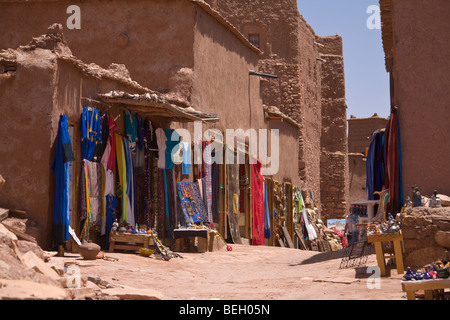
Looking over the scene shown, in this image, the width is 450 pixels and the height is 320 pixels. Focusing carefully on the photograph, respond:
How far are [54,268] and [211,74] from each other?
1048 cm

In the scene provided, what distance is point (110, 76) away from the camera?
1195cm

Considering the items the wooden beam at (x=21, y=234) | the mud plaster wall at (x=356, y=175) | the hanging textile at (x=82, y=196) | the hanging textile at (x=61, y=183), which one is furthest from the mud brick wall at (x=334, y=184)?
the wooden beam at (x=21, y=234)

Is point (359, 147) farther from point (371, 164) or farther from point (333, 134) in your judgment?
point (371, 164)

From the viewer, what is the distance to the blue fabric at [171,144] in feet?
43.8

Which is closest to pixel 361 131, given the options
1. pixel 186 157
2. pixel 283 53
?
pixel 283 53

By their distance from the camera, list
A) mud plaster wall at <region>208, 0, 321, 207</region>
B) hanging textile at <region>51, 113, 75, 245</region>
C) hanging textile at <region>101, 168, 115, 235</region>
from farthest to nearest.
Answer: mud plaster wall at <region>208, 0, 321, 207</region> < hanging textile at <region>101, 168, 115, 235</region> < hanging textile at <region>51, 113, 75, 245</region>

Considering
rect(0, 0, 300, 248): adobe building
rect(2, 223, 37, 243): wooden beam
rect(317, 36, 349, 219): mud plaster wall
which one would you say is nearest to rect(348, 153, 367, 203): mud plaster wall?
rect(317, 36, 349, 219): mud plaster wall

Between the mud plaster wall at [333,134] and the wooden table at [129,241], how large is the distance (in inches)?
717

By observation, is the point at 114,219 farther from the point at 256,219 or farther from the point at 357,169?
the point at 357,169

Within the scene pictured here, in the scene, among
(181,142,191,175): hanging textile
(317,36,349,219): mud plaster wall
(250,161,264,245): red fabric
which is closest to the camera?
(181,142,191,175): hanging textile

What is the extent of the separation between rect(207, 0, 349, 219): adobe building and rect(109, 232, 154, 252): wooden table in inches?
517

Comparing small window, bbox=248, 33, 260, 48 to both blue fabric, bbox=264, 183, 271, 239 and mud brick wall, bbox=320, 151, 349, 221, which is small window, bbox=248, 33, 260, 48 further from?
blue fabric, bbox=264, 183, 271, 239

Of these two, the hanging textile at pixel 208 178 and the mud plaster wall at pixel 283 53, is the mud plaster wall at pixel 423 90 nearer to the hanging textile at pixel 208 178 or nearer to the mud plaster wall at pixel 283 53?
the hanging textile at pixel 208 178

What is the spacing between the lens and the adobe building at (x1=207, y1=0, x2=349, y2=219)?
84.1ft
